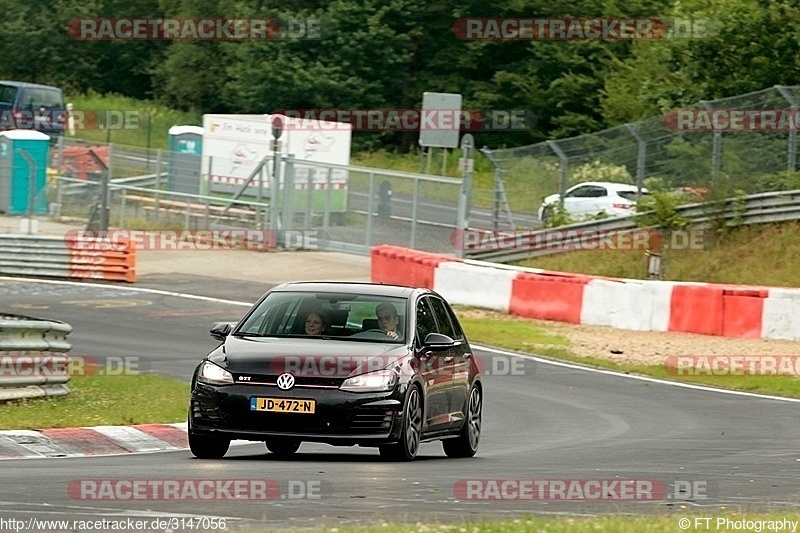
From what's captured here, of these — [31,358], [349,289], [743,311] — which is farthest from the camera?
[743,311]

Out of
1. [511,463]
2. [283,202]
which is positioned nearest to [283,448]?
[511,463]

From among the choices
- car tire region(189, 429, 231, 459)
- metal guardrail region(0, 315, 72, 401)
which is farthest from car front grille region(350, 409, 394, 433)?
metal guardrail region(0, 315, 72, 401)

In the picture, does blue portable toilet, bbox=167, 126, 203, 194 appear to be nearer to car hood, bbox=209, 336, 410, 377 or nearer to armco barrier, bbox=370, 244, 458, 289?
armco barrier, bbox=370, 244, 458, 289

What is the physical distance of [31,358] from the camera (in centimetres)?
1414

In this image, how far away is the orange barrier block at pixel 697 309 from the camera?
74.9 ft

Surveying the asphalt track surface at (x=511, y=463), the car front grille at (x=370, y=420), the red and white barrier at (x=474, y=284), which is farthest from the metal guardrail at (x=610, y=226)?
the car front grille at (x=370, y=420)

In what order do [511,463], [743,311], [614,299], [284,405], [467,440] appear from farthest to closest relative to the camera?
[614,299] → [743,311] → [467,440] → [511,463] → [284,405]

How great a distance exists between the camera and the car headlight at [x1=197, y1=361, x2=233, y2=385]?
37.1ft

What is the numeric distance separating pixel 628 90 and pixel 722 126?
1065 inches

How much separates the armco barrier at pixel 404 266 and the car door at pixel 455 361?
45.5 ft

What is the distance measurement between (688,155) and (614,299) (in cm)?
637

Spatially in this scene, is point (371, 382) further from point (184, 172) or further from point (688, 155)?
point (184, 172)

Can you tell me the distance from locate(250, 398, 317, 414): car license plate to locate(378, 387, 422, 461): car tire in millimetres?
655

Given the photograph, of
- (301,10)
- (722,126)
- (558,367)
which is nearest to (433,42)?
(301,10)
